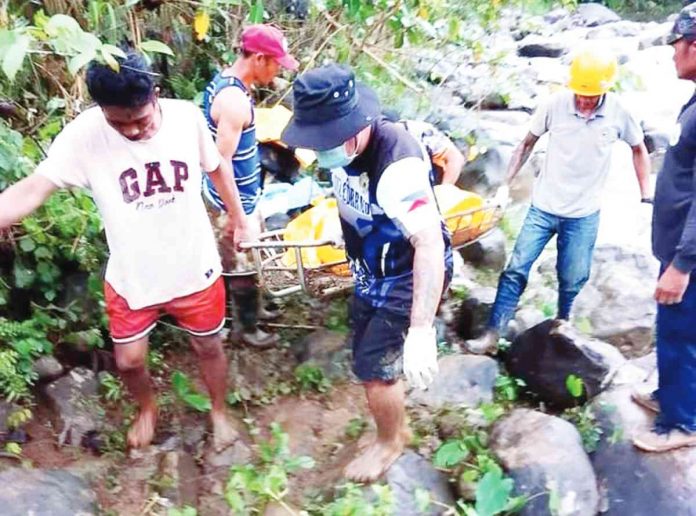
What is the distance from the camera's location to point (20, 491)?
111 inches

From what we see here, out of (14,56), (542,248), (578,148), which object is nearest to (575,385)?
(542,248)

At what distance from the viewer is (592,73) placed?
372 centimetres

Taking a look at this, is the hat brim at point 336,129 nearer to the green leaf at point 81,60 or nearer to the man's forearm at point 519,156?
the green leaf at point 81,60

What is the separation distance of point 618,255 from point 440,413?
2.29m

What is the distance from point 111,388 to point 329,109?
72.4 inches

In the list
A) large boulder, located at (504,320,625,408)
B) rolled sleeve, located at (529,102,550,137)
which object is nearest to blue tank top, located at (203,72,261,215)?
rolled sleeve, located at (529,102,550,137)

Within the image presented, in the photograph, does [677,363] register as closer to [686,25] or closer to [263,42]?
[686,25]

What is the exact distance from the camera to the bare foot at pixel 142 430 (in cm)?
336

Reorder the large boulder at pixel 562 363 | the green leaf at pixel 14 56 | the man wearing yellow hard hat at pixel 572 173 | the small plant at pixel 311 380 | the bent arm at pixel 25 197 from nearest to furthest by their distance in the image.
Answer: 1. the green leaf at pixel 14 56
2. the bent arm at pixel 25 197
3. the large boulder at pixel 562 363
4. the man wearing yellow hard hat at pixel 572 173
5. the small plant at pixel 311 380

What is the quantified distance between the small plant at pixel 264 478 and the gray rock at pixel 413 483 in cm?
38

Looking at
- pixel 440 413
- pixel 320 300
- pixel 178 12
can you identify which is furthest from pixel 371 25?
pixel 440 413

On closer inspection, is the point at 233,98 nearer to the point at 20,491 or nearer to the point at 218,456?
the point at 218,456

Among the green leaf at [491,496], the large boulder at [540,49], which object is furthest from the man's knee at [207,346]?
the large boulder at [540,49]

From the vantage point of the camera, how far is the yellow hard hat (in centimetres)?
368
